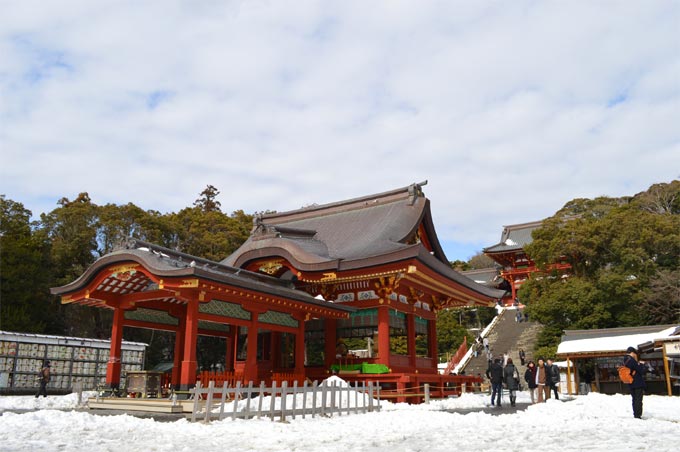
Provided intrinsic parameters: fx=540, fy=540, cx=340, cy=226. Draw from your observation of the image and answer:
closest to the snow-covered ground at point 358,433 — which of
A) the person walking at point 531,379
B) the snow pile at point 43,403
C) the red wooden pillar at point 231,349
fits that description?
the person walking at point 531,379

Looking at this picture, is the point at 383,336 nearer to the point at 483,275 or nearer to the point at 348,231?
the point at 348,231

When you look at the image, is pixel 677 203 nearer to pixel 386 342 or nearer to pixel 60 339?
pixel 386 342

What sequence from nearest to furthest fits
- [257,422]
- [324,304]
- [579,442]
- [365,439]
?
1. [579,442]
2. [365,439]
3. [257,422]
4. [324,304]

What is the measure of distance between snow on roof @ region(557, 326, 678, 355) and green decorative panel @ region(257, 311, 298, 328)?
13.7 metres

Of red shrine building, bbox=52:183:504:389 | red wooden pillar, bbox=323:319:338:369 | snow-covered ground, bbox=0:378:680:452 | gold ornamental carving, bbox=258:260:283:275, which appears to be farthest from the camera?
gold ornamental carving, bbox=258:260:283:275

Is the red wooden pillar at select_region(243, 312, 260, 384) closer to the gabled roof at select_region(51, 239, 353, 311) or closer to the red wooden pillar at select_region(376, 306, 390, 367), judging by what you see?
the gabled roof at select_region(51, 239, 353, 311)

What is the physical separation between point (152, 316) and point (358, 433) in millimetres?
10697

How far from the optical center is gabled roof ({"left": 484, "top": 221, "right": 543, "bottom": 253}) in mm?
56188

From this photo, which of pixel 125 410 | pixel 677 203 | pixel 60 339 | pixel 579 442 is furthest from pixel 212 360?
pixel 677 203

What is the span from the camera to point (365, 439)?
8844mm

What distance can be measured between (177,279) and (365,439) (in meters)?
7.27

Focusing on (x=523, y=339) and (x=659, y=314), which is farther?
(x=523, y=339)

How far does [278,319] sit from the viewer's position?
1731 cm

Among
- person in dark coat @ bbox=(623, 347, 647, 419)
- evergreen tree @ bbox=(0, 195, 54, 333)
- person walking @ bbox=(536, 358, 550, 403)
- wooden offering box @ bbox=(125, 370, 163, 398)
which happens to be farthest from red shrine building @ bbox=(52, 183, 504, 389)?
evergreen tree @ bbox=(0, 195, 54, 333)
